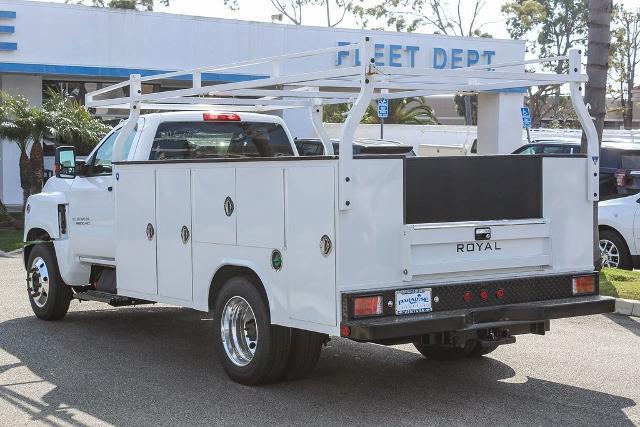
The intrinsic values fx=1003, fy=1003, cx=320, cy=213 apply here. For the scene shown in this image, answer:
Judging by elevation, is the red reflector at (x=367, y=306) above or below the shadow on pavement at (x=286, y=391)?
above

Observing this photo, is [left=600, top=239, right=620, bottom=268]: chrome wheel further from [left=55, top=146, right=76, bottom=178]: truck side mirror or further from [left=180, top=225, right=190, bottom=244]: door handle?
[left=180, top=225, right=190, bottom=244]: door handle

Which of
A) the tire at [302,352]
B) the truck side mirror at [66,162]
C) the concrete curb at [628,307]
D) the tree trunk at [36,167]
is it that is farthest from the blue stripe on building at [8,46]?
the tire at [302,352]

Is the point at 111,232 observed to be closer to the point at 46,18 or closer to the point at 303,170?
the point at 303,170

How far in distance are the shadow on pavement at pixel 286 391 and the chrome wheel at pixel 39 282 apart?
95cm

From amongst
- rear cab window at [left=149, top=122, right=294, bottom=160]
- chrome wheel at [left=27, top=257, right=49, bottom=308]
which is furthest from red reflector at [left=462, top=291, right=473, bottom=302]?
chrome wheel at [left=27, top=257, right=49, bottom=308]

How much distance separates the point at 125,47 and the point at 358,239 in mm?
20864

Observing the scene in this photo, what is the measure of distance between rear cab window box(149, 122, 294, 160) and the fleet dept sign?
18513mm

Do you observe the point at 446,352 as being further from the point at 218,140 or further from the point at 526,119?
the point at 526,119

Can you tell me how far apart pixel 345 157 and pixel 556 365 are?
3.24 metres

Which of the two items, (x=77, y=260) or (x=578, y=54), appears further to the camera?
(x=77, y=260)

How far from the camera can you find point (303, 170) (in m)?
6.91

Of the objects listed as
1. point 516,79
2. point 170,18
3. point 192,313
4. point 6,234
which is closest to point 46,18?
point 170,18

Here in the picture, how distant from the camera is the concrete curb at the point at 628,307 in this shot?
11430 mm

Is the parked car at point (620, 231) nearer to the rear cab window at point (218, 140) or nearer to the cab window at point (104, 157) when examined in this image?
the rear cab window at point (218, 140)
